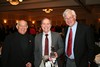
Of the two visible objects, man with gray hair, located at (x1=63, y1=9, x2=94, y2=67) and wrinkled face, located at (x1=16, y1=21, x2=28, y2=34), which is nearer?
man with gray hair, located at (x1=63, y1=9, x2=94, y2=67)

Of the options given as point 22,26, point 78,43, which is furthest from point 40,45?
point 78,43

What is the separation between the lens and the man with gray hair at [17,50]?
3.16 m

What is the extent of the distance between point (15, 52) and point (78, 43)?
99 cm

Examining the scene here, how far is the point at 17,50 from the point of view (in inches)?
124

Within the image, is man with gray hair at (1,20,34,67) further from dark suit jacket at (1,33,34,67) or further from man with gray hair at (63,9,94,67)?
man with gray hair at (63,9,94,67)

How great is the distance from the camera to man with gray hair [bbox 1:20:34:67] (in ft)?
10.4

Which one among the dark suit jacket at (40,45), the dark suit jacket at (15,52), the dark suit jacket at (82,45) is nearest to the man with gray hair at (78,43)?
the dark suit jacket at (82,45)

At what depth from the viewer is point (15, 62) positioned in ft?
10.4

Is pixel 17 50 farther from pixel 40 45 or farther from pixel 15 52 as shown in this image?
pixel 40 45

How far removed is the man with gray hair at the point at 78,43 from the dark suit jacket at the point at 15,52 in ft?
2.01

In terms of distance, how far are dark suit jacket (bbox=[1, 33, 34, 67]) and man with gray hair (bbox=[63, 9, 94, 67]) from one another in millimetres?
613

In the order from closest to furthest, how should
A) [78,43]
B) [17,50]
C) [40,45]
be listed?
[78,43] < [40,45] < [17,50]

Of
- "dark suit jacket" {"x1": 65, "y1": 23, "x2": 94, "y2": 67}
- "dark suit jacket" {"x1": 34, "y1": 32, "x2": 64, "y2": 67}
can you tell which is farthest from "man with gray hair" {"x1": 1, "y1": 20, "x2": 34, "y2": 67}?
"dark suit jacket" {"x1": 65, "y1": 23, "x2": 94, "y2": 67}

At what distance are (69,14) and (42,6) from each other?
11264 millimetres
